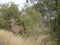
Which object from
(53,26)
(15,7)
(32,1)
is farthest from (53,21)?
(15,7)

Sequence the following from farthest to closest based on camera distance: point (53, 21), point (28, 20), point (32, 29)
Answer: point (28, 20) < point (32, 29) < point (53, 21)

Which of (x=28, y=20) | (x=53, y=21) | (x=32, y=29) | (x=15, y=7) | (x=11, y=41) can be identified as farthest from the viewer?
(x=15, y=7)

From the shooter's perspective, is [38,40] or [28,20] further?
[28,20]

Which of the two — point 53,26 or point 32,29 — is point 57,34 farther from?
point 32,29

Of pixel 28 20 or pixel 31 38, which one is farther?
pixel 28 20

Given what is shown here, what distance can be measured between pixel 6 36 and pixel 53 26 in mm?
2674

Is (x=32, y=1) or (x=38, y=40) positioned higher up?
(x=32, y=1)

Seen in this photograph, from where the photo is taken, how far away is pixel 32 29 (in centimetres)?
1398

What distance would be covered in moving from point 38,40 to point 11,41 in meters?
1.36

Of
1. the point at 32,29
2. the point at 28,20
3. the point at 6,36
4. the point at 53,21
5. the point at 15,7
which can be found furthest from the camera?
the point at 15,7

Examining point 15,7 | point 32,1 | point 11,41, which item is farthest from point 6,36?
point 15,7

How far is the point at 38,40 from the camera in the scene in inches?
445

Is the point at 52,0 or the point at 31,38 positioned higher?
the point at 52,0

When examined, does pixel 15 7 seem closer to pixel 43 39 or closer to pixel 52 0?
pixel 52 0
